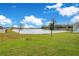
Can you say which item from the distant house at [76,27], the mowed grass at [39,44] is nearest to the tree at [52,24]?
the mowed grass at [39,44]

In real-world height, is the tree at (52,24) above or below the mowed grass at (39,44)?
above

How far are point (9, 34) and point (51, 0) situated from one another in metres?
0.46

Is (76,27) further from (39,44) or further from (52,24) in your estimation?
(39,44)

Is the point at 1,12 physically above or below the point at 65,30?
above

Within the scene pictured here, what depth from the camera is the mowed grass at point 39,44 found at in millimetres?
1740

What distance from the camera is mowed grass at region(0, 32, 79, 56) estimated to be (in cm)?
174

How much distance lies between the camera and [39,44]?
1.77 meters

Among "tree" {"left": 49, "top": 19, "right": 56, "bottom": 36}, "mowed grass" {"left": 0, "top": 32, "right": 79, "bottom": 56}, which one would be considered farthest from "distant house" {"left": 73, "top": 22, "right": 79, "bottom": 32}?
"tree" {"left": 49, "top": 19, "right": 56, "bottom": 36}

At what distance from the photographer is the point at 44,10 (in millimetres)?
1763

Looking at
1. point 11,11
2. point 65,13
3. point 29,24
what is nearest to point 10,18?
point 11,11

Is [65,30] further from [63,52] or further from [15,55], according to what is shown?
[15,55]

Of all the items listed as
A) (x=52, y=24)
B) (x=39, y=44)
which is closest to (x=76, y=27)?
(x=52, y=24)

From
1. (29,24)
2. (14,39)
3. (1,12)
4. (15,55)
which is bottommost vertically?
(15,55)

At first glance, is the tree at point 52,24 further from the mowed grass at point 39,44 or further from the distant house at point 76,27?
the distant house at point 76,27
